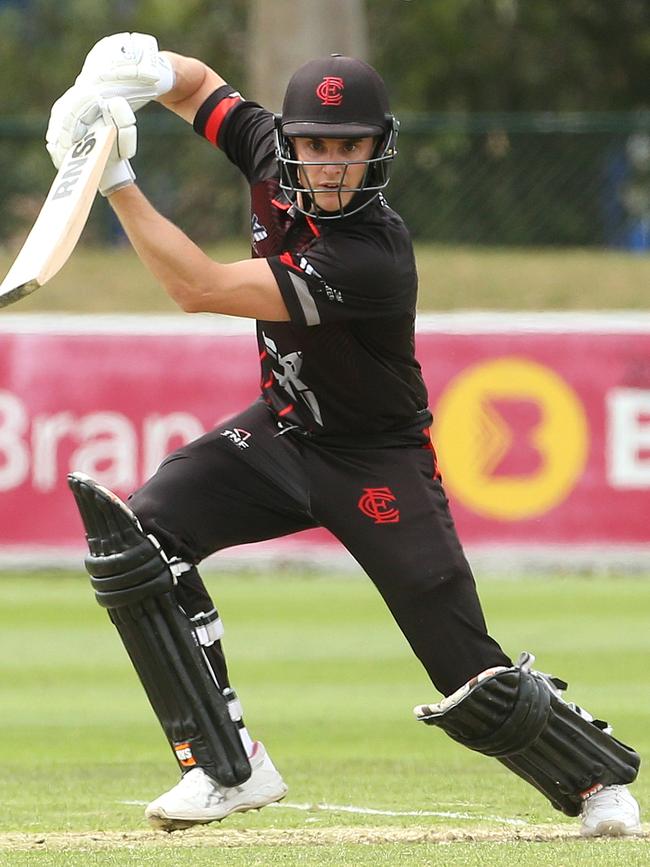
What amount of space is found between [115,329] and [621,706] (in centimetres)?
517

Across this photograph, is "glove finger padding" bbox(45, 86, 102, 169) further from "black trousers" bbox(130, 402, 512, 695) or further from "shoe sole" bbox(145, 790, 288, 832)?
"shoe sole" bbox(145, 790, 288, 832)

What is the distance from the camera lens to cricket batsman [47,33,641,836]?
5.15 m

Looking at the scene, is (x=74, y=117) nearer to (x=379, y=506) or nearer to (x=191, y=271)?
(x=191, y=271)

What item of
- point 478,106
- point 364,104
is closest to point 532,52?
point 478,106

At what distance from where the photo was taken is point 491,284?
15914mm

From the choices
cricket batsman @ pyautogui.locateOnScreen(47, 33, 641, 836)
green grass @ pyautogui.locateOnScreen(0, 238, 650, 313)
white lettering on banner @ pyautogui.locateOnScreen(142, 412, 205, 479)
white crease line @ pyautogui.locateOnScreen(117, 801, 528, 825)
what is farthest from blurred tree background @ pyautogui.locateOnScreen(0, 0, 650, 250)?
cricket batsman @ pyautogui.locateOnScreen(47, 33, 641, 836)

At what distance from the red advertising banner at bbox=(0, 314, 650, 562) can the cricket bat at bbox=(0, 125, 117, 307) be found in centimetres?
678

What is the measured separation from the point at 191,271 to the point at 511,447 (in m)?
7.04

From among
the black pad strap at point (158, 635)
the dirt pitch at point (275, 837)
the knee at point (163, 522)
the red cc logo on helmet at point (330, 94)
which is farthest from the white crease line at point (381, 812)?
the red cc logo on helmet at point (330, 94)

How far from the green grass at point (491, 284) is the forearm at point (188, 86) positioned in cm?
972

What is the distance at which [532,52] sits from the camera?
23766 mm

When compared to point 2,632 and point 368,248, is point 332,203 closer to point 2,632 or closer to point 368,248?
point 368,248

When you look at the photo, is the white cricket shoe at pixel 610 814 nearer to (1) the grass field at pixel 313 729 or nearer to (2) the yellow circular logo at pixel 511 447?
(1) the grass field at pixel 313 729

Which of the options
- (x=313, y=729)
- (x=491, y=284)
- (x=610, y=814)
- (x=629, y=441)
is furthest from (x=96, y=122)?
(x=491, y=284)
